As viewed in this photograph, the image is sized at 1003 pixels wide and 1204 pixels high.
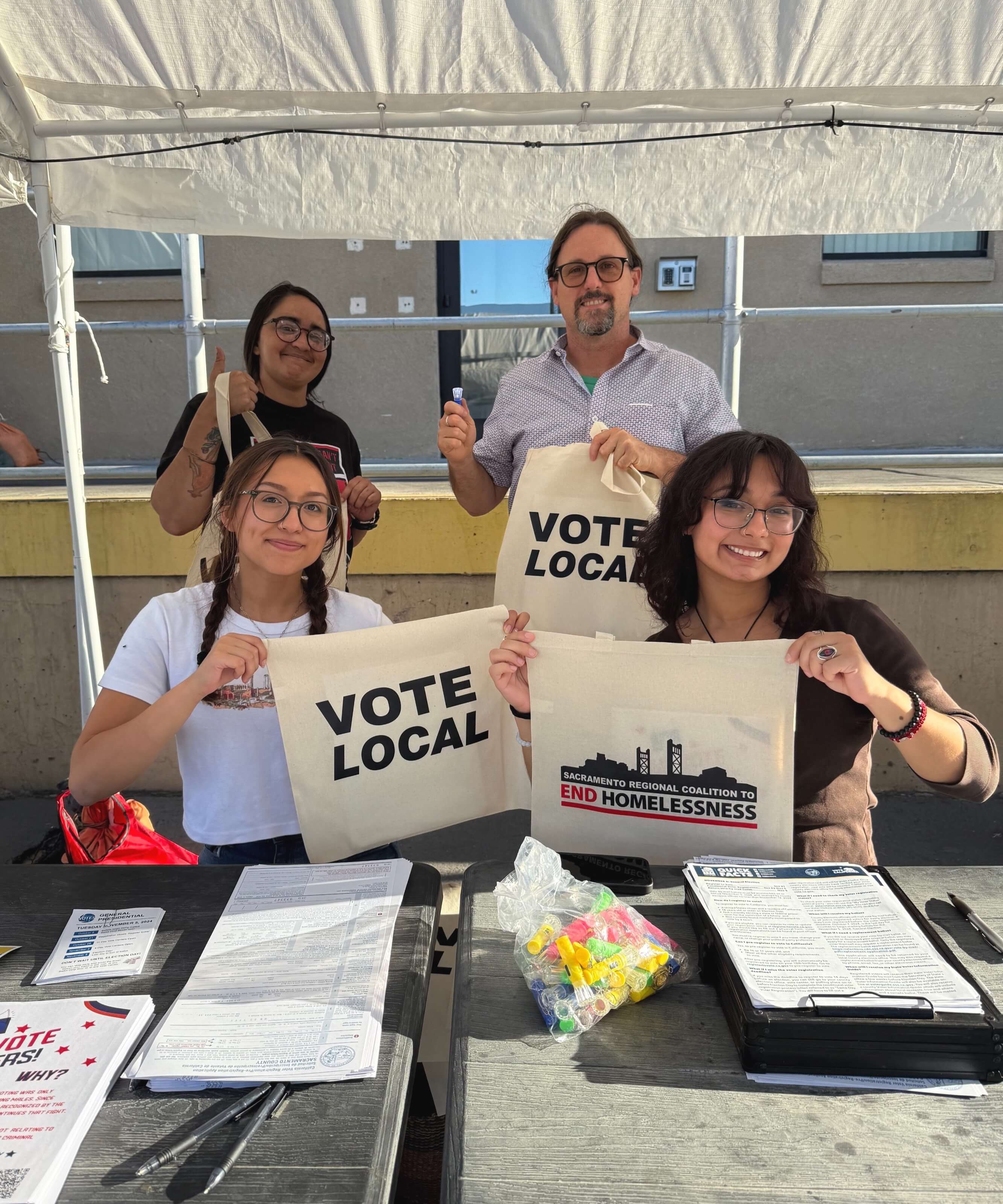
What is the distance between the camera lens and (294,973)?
127 centimetres

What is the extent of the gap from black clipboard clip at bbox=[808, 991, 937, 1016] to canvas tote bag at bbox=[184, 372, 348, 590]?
1623 millimetres

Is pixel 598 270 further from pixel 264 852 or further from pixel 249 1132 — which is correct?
pixel 249 1132

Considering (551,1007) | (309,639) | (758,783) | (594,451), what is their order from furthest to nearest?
1. (594,451)
2. (309,639)
3. (758,783)
4. (551,1007)

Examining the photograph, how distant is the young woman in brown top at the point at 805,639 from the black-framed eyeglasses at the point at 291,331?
4.35 feet

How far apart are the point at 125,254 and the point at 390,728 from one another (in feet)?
19.3

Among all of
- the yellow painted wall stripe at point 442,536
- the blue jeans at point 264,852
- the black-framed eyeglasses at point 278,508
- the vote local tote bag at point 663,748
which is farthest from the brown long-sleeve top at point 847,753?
the yellow painted wall stripe at point 442,536

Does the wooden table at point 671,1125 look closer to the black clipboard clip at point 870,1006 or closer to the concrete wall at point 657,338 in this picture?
the black clipboard clip at point 870,1006

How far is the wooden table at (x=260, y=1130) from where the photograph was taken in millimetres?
943

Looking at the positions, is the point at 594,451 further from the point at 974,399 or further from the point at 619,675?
the point at 974,399

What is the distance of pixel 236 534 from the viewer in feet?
6.69

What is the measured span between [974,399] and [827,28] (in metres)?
4.64

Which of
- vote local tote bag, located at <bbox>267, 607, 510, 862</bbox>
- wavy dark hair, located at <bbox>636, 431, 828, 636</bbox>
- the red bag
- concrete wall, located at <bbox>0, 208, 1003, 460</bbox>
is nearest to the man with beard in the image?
wavy dark hair, located at <bbox>636, 431, 828, 636</bbox>

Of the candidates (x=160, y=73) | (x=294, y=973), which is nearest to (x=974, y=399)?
(x=160, y=73)

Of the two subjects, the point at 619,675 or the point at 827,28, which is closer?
the point at 619,675
